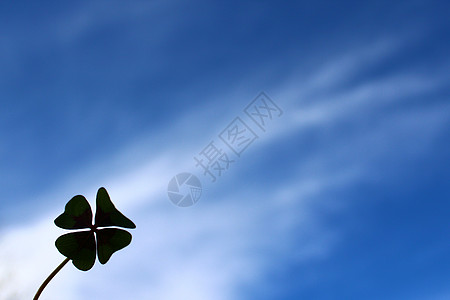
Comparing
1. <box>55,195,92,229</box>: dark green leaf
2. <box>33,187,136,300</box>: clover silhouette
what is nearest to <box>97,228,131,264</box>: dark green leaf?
<box>33,187,136,300</box>: clover silhouette

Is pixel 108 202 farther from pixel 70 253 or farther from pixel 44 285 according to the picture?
pixel 44 285

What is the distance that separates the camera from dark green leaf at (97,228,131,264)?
10.6 ft

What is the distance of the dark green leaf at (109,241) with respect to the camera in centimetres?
324

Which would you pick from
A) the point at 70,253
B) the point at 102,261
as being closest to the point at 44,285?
the point at 70,253

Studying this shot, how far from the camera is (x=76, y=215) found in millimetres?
3164

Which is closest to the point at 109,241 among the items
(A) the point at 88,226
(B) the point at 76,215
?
(A) the point at 88,226

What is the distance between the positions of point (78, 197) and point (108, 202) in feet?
0.92

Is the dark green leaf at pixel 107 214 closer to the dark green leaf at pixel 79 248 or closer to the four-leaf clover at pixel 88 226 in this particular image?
the four-leaf clover at pixel 88 226

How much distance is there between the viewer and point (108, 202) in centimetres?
319

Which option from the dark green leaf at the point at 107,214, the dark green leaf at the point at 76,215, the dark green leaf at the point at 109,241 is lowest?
the dark green leaf at the point at 109,241

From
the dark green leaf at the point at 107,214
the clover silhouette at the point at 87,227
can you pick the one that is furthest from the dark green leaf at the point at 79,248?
the dark green leaf at the point at 107,214

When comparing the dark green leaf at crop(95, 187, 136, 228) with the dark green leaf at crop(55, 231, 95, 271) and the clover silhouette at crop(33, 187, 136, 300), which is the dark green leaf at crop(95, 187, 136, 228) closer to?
the clover silhouette at crop(33, 187, 136, 300)

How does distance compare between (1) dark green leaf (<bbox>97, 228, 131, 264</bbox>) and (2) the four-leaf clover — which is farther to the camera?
(1) dark green leaf (<bbox>97, 228, 131, 264</bbox>)

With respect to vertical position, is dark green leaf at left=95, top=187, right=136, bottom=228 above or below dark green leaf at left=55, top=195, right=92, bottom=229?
below
